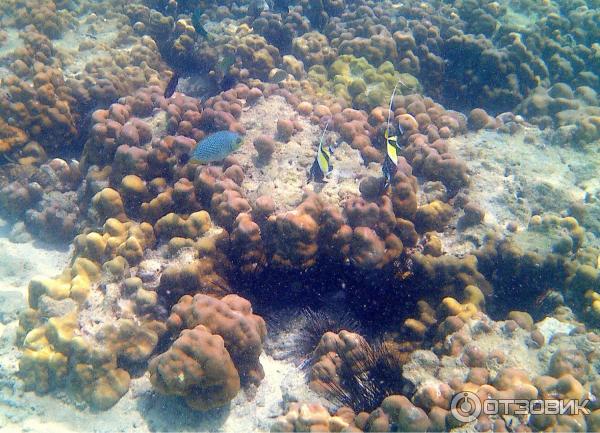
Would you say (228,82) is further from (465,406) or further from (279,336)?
(465,406)

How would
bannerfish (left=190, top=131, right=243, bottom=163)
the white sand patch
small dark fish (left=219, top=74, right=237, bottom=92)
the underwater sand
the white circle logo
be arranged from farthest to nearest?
small dark fish (left=219, top=74, right=237, bottom=92) < the white sand patch < bannerfish (left=190, top=131, right=243, bottom=163) < the underwater sand < the white circle logo

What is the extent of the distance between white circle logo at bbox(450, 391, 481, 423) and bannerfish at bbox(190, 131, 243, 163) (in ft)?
10.4

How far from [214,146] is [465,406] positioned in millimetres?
3347

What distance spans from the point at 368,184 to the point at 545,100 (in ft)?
17.9

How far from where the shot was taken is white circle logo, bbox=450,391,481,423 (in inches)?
113

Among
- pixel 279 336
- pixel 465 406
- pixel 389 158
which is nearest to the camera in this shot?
pixel 465 406

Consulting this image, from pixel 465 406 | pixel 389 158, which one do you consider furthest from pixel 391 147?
pixel 465 406

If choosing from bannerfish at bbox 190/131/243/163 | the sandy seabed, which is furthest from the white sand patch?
bannerfish at bbox 190/131/243/163

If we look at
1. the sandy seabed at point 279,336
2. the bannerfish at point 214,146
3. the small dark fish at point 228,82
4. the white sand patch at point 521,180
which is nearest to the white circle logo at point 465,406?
the sandy seabed at point 279,336

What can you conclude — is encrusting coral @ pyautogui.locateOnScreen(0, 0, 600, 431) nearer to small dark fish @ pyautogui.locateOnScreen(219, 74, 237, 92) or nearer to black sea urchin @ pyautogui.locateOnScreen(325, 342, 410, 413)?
black sea urchin @ pyautogui.locateOnScreen(325, 342, 410, 413)

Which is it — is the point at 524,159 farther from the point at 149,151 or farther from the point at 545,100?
the point at 149,151

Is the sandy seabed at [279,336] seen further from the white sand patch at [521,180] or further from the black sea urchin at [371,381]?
the black sea urchin at [371,381]

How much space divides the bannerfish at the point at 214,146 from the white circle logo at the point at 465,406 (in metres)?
3.18

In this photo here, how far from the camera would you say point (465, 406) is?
9.64 ft
